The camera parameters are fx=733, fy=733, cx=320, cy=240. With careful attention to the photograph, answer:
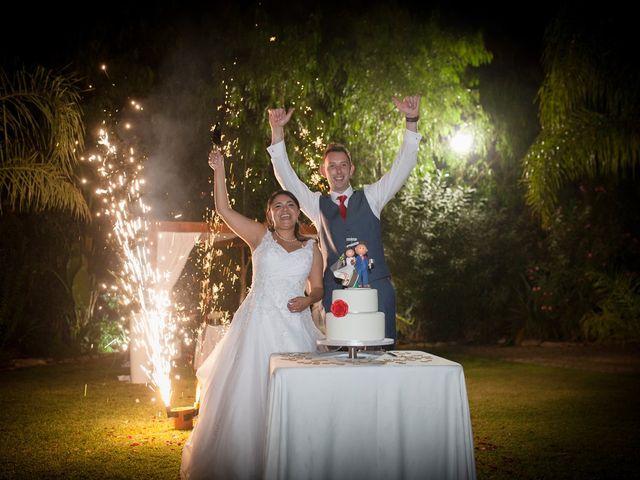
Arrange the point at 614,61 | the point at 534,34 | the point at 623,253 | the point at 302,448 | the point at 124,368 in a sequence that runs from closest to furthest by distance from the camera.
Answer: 1. the point at 302,448
2. the point at 614,61
3. the point at 124,368
4. the point at 623,253
5. the point at 534,34

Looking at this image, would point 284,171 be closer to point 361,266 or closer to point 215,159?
point 215,159

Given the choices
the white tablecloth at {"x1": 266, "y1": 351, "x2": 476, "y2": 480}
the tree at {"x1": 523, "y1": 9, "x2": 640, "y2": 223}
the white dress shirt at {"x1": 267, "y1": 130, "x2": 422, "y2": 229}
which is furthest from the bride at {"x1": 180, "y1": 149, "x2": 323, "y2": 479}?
the tree at {"x1": 523, "y1": 9, "x2": 640, "y2": 223}

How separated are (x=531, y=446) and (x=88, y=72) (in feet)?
28.6

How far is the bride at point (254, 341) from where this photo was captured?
13.5ft

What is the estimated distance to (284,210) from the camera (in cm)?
456

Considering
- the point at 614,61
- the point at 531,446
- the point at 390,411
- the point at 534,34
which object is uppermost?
the point at 534,34

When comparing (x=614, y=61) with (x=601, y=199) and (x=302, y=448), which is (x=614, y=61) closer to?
(x=601, y=199)

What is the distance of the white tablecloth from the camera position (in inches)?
122

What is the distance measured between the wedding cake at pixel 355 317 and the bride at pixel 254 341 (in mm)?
853

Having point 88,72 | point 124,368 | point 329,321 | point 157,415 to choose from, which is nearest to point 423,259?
point 124,368

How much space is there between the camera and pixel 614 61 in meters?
9.60

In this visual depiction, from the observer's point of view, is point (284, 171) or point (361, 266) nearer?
point (361, 266)

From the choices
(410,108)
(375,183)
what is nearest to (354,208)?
(375,183)

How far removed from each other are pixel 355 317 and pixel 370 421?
0.48 metres
